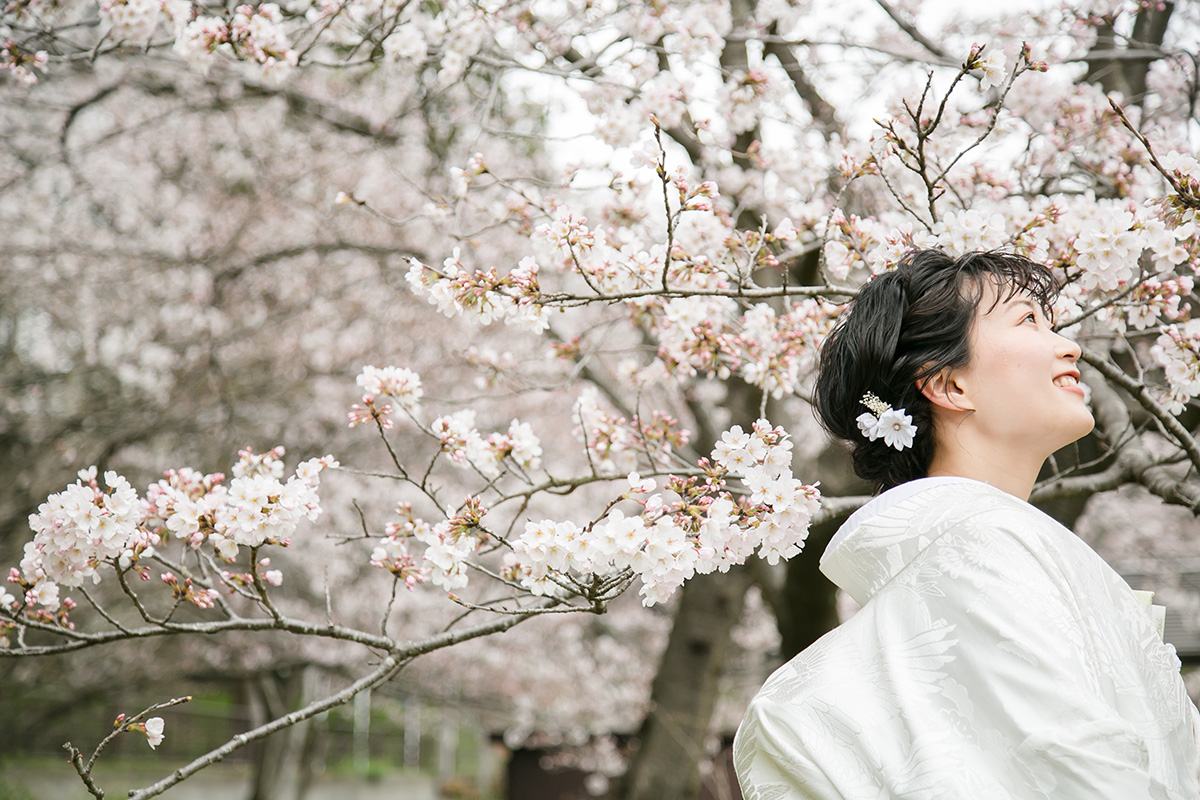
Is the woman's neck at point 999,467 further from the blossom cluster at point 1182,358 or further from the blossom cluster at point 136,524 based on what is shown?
the blossom cluster at point 136,524

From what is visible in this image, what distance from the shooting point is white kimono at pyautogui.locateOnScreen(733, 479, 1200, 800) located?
1147mm

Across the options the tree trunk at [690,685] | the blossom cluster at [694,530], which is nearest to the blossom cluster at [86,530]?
the blossom cluster at [694,530]

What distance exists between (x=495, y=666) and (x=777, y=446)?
348 inches

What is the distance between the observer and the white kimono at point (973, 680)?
115cm

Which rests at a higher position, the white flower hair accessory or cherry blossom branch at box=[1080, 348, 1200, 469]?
the white flower hair accessory

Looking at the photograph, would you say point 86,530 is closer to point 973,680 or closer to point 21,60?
point 973,680

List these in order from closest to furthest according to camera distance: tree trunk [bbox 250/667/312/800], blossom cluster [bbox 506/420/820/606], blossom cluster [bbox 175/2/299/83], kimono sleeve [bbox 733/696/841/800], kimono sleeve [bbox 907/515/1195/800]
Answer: kimono sleeve [bbox 907/515/1195/800], kimono sleeve [bbox 733/696/841/800], blossom cluster [bbox 506/420/820/606], blossom cluster [bbox 175/2/299/83], tree trunk [bbox 250/667/312/800]

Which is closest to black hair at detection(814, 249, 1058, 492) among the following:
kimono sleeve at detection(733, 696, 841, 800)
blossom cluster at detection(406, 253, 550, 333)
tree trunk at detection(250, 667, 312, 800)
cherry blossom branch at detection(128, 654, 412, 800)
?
kimono sleeve at detection(733, 696, 841, 800)

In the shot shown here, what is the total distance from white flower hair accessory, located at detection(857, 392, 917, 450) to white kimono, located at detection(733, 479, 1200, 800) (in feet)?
0.39

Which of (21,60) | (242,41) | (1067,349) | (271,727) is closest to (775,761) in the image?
(1067,349)

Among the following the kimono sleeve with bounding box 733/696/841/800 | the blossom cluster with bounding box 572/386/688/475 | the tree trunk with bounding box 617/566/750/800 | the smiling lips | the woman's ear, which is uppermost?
the smiling lips

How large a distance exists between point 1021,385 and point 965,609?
46 centimetres

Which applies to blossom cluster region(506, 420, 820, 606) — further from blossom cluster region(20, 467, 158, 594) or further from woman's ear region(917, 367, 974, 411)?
blossom cluster region(20, 467, 158, 594)

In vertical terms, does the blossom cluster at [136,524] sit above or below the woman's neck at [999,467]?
below
